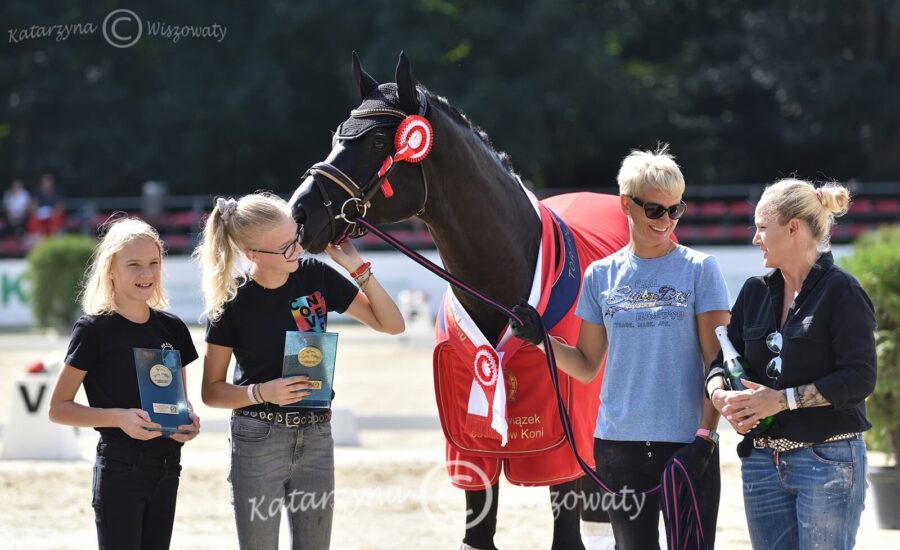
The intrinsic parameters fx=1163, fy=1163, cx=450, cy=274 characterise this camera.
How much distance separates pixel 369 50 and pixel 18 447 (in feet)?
54.3

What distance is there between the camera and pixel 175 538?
18.0 ft

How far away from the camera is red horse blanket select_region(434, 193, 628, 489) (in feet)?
12.9

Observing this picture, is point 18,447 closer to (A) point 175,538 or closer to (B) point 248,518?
(A) point 175,538

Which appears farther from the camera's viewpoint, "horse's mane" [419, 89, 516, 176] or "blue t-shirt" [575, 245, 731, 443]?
"horse's mane" [419, 89, 516, 176]

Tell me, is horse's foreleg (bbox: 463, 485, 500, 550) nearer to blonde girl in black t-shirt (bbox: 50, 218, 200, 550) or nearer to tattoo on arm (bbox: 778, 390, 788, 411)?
blonde girl in black t-shirt (bbox: 50, 218, 200, 550)

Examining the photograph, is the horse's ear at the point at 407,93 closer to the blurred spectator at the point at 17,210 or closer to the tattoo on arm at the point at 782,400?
the tattoo on arm at the point at 782,400

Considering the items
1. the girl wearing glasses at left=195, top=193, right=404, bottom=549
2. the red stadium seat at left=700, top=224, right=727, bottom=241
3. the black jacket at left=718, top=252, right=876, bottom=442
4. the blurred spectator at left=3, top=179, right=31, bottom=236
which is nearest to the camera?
the black jacket at left=718, top=252, right=876, bottom=442

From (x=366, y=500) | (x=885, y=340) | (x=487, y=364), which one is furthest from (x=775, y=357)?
(x=366, y=500)

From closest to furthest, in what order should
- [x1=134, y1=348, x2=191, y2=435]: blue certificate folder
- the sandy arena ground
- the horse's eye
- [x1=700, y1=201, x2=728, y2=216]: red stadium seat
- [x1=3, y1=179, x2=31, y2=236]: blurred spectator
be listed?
[x1=134, y1=348, x2=191, y2=435]: blue certificate folder
the horse's eye
the sandy arena ground
[x1=700, y1=201, x2=728, y2=216]: red stadium seat
[x1=3, y1=179, x2=31, y2=236]: blurred spectator

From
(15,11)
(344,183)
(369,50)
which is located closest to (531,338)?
(344,183)

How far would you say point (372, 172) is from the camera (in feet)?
12.3

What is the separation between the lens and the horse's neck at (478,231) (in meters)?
3.88

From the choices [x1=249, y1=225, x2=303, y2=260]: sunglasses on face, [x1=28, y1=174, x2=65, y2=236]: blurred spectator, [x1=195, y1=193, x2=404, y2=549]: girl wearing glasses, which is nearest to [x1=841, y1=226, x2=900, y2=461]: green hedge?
[x1=195, y1=193, x2=404, y2=549]: girl wearing glasses

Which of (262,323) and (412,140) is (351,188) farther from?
(262,323)
